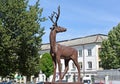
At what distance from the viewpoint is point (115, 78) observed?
139 feet

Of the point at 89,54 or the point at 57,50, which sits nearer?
the point at 57,50

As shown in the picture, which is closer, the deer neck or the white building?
the deer neck

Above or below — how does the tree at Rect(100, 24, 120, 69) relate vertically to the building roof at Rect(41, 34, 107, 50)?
below

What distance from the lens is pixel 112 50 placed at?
58469 mm

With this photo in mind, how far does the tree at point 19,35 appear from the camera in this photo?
3164 cm

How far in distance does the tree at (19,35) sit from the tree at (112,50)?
24056 mm

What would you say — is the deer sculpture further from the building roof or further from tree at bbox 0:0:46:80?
the building roof

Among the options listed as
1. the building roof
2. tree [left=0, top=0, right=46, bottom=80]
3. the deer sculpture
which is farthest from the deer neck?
the building roof

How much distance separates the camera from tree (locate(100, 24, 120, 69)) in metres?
57.0

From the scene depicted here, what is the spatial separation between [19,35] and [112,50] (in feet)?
97.0

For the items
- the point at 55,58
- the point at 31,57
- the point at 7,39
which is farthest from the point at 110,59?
the point at 55,58

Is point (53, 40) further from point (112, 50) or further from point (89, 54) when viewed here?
point (89, 54)

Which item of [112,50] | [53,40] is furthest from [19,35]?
[112,50]

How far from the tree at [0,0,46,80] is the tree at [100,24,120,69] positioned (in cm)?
2406
